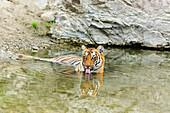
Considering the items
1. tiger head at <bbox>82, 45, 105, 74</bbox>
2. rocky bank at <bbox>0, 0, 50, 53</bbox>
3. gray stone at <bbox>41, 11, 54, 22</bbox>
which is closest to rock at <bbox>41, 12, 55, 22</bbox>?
gray stone at <bbox>41, 11, 54, 22</bbox>

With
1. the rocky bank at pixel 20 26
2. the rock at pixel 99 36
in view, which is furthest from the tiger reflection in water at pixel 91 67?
the rock at pixel 99 36

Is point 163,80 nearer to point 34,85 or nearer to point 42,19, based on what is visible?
point 34,85

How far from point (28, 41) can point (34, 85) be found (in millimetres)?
4177

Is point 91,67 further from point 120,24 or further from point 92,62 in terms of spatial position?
point 120,24

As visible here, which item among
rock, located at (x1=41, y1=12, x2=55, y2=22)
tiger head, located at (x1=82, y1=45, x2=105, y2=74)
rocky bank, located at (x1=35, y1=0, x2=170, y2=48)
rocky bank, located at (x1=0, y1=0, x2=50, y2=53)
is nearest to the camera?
tiger head, located at (x1=82, y1=45, x2=105, y2=74)

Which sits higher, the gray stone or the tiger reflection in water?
the gray stone

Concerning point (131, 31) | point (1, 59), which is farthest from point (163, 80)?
point (131, 31)

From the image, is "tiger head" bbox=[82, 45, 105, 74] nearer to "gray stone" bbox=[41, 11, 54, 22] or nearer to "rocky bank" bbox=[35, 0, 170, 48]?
"rocky bank" bbox=[35, 0, 170, 48]

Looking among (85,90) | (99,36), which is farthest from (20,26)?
(85,90)

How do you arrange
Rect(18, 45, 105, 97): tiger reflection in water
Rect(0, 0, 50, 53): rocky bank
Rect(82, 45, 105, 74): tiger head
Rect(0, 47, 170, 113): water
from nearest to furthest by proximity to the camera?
Rect(0, 47, 170, 113): water, Rect(18, 45, 105, 97): tiger reflection in water, Rect(82, 45, 105, 74): tiger head, Rect(0, 0, 50, 53): rocky bank

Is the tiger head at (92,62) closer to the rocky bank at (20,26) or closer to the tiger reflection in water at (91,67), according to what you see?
the tiger reflection in water at (91,67)

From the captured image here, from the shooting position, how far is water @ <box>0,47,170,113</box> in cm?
261

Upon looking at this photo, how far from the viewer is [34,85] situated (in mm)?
3373

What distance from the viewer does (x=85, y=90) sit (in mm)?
3426
